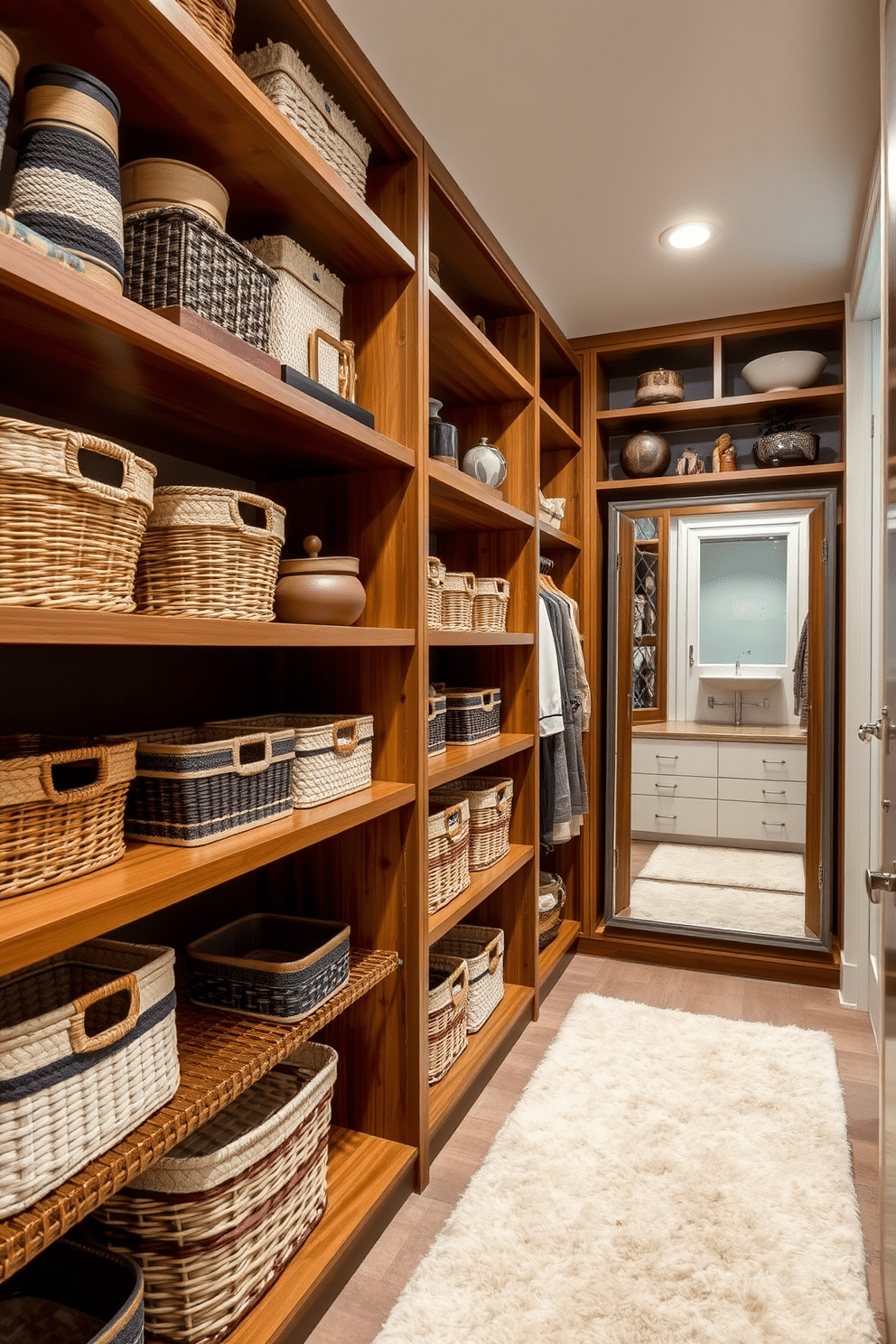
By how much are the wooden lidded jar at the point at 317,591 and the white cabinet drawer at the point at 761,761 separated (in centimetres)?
211

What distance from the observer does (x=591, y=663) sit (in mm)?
3498

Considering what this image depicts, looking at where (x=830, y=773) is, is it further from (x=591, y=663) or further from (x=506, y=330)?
(x=506, y=330)

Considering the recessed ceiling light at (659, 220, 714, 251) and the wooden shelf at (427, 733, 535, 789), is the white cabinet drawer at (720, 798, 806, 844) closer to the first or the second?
the wooden shelf at (427, 733, 535, 789)

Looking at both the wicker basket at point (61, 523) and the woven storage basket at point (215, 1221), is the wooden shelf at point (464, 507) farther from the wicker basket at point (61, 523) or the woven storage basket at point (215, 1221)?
the woven storage basket at point (215, 1221)

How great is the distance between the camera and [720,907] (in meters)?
3.30

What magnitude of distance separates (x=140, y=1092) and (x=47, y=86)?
136 cm

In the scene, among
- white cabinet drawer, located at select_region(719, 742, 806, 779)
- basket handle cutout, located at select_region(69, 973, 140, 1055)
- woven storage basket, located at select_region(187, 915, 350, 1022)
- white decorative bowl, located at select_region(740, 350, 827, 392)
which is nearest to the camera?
basket handle cutout, located at select_region(69, 973, 140, 1055)

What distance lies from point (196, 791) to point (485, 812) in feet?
4.39

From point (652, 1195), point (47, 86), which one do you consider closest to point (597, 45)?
point (47, 86)

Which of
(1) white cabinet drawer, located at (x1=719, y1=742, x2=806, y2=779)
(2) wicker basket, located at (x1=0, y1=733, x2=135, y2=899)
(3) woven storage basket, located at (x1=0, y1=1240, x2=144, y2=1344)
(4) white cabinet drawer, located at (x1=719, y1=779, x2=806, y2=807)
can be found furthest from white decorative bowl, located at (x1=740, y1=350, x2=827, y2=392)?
(3) woven storage basket, located at (x1=0, y1=1240, x2=144, y2=1344)

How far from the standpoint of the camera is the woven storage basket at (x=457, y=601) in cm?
231

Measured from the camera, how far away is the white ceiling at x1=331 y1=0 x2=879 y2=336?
1.68m

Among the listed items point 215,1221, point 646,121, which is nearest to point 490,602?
point 646,121

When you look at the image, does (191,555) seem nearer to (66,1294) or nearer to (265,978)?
(265,978)
